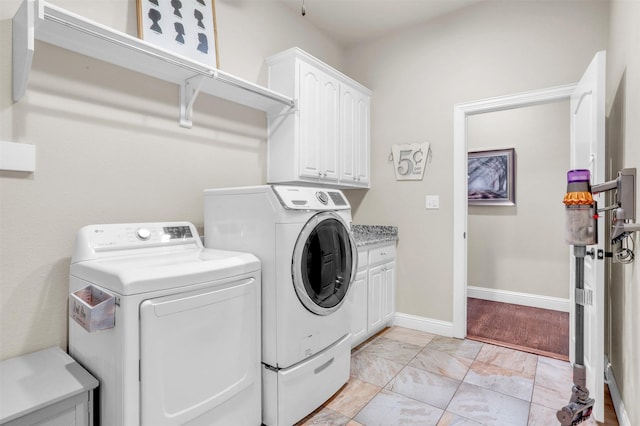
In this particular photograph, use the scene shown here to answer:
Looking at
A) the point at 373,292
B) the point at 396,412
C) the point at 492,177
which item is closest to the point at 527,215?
the point at 492,177

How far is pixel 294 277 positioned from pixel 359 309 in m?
1.10

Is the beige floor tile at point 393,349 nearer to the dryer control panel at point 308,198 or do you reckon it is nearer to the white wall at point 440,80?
the white wall at point 440,80

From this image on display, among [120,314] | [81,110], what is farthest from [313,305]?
[81,110]

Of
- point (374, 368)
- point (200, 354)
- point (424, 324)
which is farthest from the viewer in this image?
point (424, 324)

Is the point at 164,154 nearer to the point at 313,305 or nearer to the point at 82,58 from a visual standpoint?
the point at 82,58

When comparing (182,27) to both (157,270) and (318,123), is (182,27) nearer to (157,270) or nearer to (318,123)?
(318,123)

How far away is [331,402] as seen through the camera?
6.51 ft

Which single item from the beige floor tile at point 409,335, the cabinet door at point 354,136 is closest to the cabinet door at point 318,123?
the cabinet door at point 354,136

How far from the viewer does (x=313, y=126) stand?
2713 millimetres

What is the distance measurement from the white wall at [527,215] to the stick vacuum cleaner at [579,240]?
2674mm

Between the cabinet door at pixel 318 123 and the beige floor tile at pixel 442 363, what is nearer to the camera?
the beige floor tile at pixel 442 363

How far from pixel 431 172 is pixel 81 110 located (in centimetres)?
259

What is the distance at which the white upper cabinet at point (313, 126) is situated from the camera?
2.57 meters

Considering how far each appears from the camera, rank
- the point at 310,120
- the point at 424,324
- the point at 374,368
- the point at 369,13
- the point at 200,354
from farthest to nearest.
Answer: the point at 424,324
the point at 369,13
the point at 310,120
the point at 374,368
the point at 200,354
